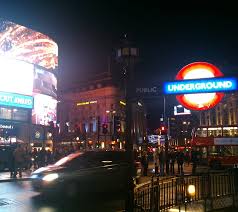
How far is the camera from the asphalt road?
1271cm

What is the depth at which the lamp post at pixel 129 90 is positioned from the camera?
28.4ft

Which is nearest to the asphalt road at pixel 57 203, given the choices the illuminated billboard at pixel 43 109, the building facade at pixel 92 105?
the illuminated billboard at pixel 43 109

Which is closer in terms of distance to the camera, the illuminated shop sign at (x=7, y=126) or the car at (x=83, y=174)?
the car at (x=83, y=174)

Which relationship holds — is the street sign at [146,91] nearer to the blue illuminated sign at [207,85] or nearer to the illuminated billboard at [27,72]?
the blue illuminated sign at [207,85]

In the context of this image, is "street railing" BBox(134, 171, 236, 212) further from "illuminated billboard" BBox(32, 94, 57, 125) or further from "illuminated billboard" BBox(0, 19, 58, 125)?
"illuminated billboard" BBox(32, 94, 57, 125)

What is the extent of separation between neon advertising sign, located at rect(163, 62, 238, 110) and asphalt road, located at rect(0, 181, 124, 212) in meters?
6.19

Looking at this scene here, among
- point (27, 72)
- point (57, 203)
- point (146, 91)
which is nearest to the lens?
point (146, 91)

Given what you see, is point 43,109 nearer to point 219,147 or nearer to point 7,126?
point 7,126

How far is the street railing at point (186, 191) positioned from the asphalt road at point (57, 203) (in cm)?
236

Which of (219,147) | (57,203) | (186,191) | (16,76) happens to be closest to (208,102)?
(186,191)

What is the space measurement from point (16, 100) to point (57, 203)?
3195cm

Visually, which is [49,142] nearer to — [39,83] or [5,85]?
[39,83]

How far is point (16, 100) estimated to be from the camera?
44.2 meters

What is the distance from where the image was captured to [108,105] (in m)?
105
